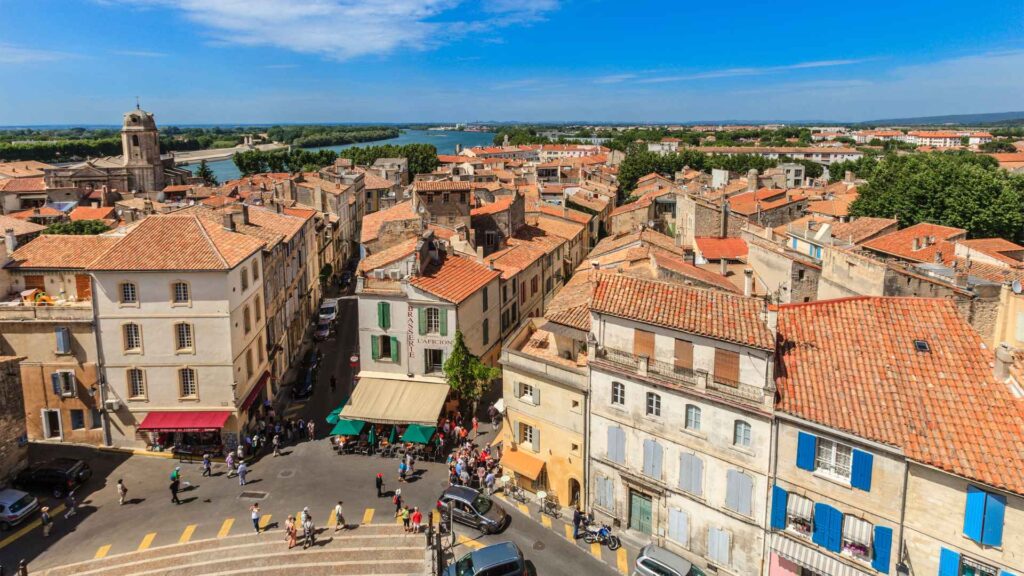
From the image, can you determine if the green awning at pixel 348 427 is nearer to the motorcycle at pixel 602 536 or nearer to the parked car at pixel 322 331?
the motorcycle at pixel 602 536

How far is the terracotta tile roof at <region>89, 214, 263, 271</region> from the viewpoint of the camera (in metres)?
36.3

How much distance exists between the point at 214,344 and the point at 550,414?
Answer: 19.6 metres

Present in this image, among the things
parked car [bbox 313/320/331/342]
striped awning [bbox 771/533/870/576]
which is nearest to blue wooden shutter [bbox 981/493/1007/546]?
striped awning [bbox 771/533/870/576]

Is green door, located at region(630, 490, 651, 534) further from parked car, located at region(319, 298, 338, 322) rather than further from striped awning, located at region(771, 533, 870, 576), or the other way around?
parked car, located at region(319, 298, 338, 322)

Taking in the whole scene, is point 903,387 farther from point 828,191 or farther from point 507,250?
point 828,191

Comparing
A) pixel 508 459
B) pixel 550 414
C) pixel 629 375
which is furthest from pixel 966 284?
pixel 508 459

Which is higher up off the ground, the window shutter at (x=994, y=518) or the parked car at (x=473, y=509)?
the window shutter at (x=994, y=518)

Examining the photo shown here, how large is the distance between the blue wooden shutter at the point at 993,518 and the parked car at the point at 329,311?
50.4 meters

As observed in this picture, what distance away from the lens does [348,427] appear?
1492 inches

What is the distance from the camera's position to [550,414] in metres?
32.5

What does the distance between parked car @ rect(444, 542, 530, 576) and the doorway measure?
2700cm

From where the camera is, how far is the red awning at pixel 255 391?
39344 mm

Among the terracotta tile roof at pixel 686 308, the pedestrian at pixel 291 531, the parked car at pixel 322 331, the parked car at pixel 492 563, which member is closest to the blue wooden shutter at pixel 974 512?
the terracotta tile roof at pixel 686 308

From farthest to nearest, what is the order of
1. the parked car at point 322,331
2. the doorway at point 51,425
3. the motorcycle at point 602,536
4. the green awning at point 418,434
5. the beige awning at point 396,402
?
the parked car at point 322,331 < the doorway at point 51,425 < the beige awning at point 396,402 < the green awning at point 418,434 < the motorcycle at point 602,536
